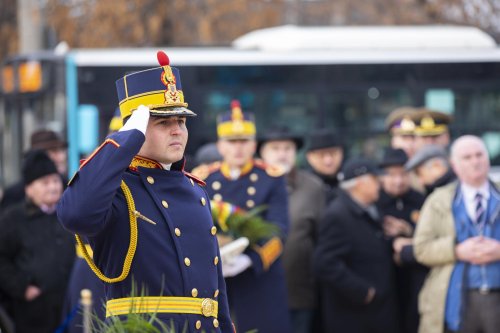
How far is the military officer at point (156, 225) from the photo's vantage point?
209 inches

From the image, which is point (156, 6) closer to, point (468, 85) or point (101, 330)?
point (468, 85)

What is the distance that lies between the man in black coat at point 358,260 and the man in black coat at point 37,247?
209cm

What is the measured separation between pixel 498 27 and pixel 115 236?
65.2 ft

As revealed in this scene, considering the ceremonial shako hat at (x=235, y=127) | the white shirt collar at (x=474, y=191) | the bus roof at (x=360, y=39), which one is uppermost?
the bus roof at (x=360, y=39)

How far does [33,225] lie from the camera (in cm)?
945

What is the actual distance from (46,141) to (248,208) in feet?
11.2

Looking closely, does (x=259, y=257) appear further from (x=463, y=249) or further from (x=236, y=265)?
(x=463, y=249)

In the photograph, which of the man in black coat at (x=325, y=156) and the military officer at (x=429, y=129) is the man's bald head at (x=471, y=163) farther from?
the man in black coat at (x=325, y=156)

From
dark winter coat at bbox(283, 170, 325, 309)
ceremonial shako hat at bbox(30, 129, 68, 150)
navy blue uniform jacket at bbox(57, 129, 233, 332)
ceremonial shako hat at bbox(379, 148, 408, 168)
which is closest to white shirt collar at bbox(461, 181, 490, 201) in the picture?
ceremonial shako hat at bbox(379, 148, 408, 168)

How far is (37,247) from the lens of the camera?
9438mm

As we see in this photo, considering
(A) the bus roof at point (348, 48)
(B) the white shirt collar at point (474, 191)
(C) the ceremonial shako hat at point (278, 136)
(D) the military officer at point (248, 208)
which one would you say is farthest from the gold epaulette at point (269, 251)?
(A) the bus roof at point (348, 48)

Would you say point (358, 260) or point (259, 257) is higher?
point (259, 257)

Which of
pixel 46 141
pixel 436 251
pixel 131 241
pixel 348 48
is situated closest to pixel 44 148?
pixel 46 141

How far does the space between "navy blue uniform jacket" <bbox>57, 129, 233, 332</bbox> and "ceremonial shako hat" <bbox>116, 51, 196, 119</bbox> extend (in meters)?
0.26
